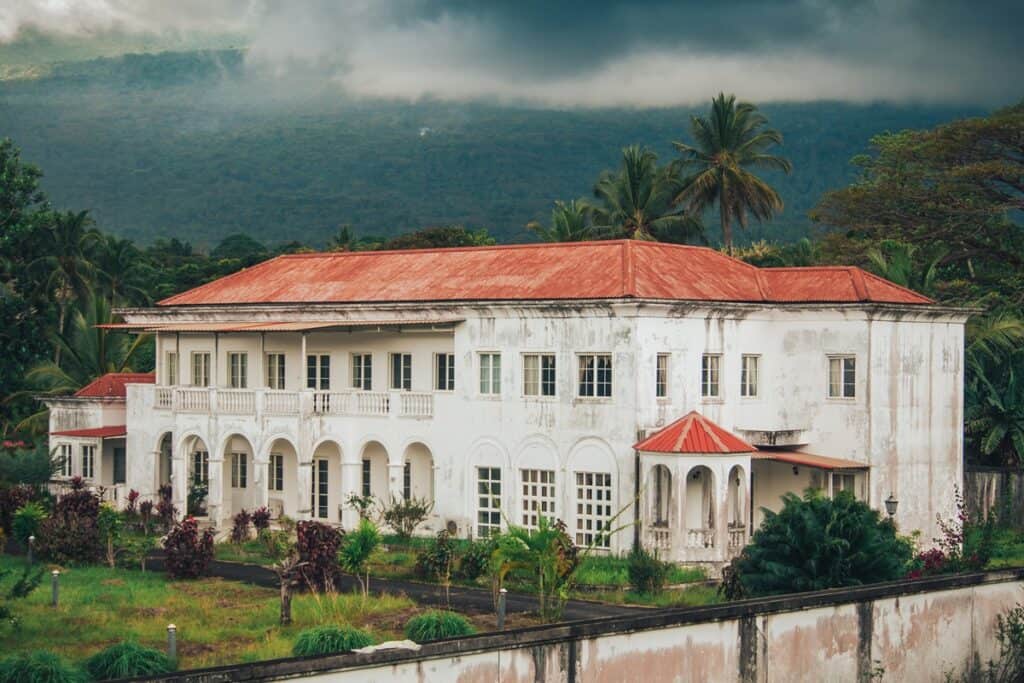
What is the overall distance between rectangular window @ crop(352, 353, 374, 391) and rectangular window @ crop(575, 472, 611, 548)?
677 centimetres

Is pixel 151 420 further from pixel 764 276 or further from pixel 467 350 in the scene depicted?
pixel 764 276

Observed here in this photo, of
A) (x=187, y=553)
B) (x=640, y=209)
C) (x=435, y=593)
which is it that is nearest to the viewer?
(x=435, y=593)

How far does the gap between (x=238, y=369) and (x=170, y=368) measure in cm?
239

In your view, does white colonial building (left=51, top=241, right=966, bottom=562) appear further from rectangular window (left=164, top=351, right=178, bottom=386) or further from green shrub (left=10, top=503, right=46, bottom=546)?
green shrub (left=10, top=503, right=46, bottom=546)

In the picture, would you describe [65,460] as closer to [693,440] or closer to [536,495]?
[536,495]

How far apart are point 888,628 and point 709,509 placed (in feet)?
44.7

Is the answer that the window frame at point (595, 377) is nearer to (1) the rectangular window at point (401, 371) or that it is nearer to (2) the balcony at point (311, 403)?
(2) the balcony at point (311, 403)

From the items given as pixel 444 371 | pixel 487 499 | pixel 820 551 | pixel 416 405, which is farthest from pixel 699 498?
pixel 820 551

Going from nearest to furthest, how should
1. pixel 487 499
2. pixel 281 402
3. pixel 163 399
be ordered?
1. pixel 487 499
2. pixel 281 402
3. pixel 163 399

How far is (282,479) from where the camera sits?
4038 centimetres

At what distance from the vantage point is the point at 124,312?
1646 inches

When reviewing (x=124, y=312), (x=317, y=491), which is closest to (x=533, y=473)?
(x=317, y=491)

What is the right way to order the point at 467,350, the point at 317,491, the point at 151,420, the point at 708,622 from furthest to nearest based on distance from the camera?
1. the point at 151,420
2. the point at 317,491
3. the point at 467,350
4. the point at 708,622

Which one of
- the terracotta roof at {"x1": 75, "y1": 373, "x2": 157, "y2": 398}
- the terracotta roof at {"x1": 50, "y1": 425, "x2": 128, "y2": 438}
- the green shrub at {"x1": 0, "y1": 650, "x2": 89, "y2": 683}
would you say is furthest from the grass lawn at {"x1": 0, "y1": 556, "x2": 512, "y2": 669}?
the terracotta roof at {"x1": 75, "y1": 373, "x2": 157, "y2": 398}
